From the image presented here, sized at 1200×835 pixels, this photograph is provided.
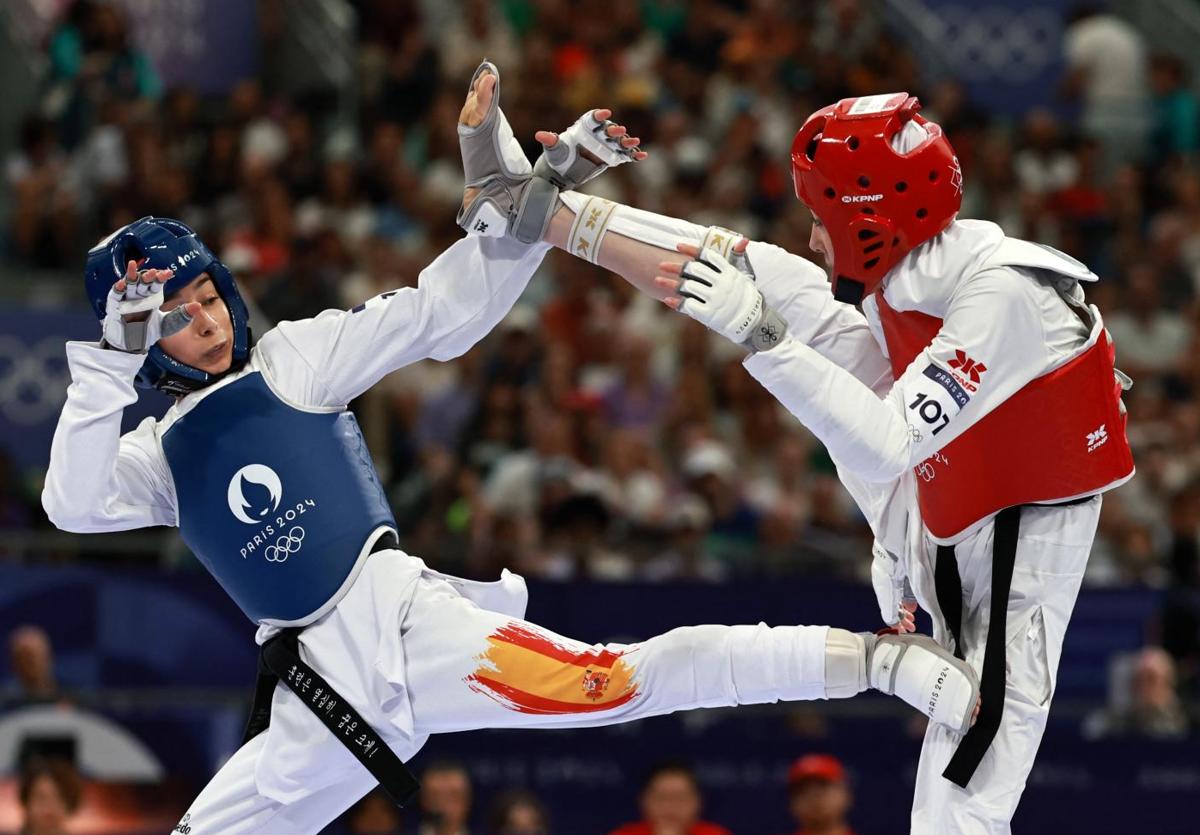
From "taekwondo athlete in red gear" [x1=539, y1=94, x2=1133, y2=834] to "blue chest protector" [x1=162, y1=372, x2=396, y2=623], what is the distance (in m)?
1.26

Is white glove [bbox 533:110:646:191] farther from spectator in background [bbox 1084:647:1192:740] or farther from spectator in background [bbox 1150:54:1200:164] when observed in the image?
spectator in background [bbox 1150:54:1200:164]

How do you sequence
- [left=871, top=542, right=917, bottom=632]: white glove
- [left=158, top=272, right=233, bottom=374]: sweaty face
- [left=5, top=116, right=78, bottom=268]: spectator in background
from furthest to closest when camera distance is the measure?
[left=5, top=116, right=78, bottom=268]: spectator in background → [left=871, top=542, right=917, bottom=632]: white glove → [left=158, top=272, right=233, bottom=374]: sweaty face

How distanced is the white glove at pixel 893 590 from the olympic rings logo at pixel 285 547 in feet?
7.30

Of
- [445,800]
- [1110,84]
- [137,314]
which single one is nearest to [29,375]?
[445,800]

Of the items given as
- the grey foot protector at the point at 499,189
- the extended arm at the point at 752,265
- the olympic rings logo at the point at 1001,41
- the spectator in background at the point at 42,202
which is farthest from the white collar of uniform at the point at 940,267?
the olympic rings logo at the point at 1001,41

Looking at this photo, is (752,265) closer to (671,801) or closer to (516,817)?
(671,801)

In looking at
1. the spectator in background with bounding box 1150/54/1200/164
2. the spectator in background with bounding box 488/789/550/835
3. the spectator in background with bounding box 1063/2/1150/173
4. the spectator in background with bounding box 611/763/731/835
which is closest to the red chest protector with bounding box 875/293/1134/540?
the spectator in background with bounding box 611/763/731/835

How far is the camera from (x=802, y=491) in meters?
13.1

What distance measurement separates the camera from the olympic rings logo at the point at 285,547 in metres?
6.55

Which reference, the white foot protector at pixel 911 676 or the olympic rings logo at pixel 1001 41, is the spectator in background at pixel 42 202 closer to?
the olympic rings logo at pixel 1001 41

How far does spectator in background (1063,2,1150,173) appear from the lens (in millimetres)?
17156

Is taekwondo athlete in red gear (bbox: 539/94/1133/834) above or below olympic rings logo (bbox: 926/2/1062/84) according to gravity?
above

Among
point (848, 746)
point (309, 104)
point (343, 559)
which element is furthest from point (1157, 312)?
point (343, 559)

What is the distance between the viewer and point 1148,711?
1095cm
